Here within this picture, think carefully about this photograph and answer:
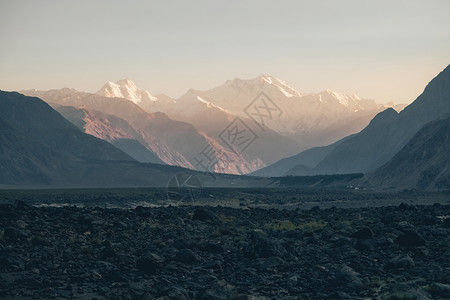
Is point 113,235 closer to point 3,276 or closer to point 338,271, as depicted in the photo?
point 3,276

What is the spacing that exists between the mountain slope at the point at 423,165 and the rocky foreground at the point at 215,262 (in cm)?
9428

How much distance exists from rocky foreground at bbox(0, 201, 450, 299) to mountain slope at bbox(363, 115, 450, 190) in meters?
94.3

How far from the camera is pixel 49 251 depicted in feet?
87.7

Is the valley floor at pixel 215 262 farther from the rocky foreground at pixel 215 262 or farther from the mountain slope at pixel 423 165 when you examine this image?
the mountain slope at pixel 423 165

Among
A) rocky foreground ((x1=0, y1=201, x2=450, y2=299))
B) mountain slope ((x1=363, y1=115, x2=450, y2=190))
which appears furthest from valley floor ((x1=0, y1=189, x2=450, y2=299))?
mountain slope ((x1=363, y1=115, x2=450, y2=190))

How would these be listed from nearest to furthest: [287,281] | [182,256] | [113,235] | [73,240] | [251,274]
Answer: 1. [287,281]
2. [251,274]
3. [182,256]
4. [73,240]
5. [113,235]

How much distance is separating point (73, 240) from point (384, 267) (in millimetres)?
15031

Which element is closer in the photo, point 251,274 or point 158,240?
point 251,274

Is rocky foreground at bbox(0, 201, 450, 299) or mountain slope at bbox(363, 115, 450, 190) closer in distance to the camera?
rocky foreground at bbox(0, 201, 450, 299)

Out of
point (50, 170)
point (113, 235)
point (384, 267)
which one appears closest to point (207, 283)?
point (384, 267)

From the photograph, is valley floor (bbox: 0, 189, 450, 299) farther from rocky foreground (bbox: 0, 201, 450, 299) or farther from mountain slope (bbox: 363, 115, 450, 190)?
mountain slope (bbox: 363, 115, 450, 190)

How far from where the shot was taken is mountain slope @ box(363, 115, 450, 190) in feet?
416

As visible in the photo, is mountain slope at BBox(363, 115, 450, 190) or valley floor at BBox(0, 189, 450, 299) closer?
valley floor at BBox(0, 189, 450, 299)

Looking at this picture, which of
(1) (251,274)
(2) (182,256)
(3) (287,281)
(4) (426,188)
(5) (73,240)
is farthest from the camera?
(4) (426,188)
